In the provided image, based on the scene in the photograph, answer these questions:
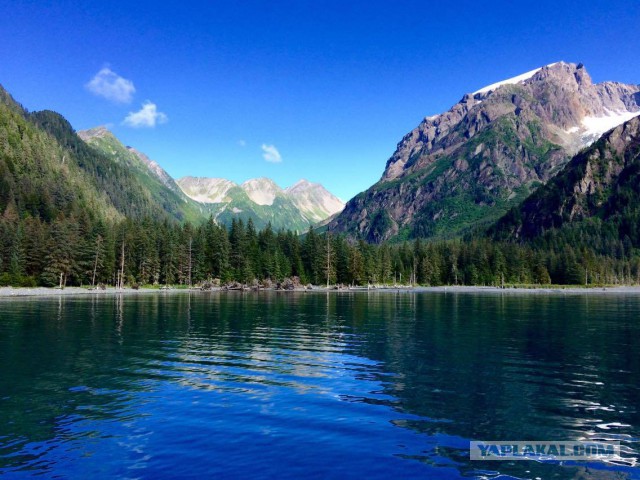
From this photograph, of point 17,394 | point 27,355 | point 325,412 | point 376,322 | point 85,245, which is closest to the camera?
point 325,412

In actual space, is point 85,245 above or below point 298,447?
above

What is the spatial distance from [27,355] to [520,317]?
65.2m

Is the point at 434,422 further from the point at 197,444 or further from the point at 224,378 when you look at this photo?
the point at 224,378

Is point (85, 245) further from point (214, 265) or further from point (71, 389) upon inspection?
point (71, 389)

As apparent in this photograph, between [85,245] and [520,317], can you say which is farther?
[85,245]

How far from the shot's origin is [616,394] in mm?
25500

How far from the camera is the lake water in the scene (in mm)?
16062

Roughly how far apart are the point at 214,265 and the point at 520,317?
148587mm

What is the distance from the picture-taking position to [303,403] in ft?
77.2

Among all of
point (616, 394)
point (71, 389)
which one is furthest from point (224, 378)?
point (616, 394)

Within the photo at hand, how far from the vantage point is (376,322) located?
63812mm

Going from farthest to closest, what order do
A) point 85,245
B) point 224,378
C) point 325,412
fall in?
point 85,245 → point 224,378 → point 325,412

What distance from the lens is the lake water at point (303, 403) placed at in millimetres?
16062

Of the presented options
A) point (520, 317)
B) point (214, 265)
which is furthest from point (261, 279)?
point (520, 317)
